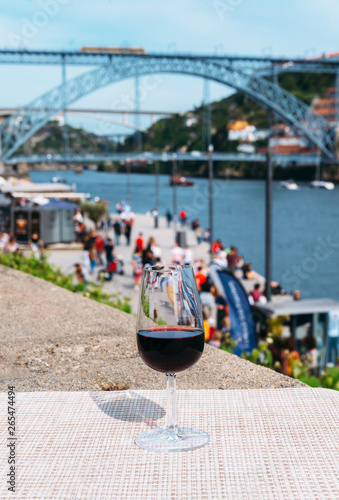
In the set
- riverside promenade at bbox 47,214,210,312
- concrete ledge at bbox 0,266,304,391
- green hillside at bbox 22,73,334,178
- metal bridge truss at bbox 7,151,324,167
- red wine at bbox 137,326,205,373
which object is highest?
green hillside at bbox 22,73,334,178

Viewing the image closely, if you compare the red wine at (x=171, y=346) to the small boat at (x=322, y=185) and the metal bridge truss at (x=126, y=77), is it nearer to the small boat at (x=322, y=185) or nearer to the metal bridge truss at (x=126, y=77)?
the metal bridge truss at (x=126, y=77)

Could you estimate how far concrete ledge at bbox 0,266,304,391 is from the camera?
63.7 inches

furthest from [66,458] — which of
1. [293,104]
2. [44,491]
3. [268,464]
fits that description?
[293,104]

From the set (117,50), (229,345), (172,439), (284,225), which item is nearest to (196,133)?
(117,50)

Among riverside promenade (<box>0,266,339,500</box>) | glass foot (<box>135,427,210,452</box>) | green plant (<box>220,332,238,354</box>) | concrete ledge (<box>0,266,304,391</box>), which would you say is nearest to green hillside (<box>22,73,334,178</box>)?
green plant (<box>220,332,238,354</box>)

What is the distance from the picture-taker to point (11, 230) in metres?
19.9

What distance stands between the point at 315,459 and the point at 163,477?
230mm

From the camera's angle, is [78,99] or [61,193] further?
[78,99]

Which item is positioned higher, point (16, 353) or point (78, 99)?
point (78, 99)

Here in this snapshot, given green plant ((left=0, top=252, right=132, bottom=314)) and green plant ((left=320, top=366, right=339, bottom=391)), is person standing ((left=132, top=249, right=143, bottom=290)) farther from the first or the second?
green plant ((left=320, top=366, right=339, bottom=391))

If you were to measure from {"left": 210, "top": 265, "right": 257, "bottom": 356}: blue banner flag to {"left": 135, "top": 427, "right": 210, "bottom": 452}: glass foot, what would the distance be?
6.38m

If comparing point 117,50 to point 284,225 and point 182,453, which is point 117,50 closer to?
point 284,225

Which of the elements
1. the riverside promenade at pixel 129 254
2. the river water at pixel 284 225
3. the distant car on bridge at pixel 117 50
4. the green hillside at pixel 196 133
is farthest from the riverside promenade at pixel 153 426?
the green hillside at pixel 196 133

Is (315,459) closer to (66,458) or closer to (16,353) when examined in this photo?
(66,458)
